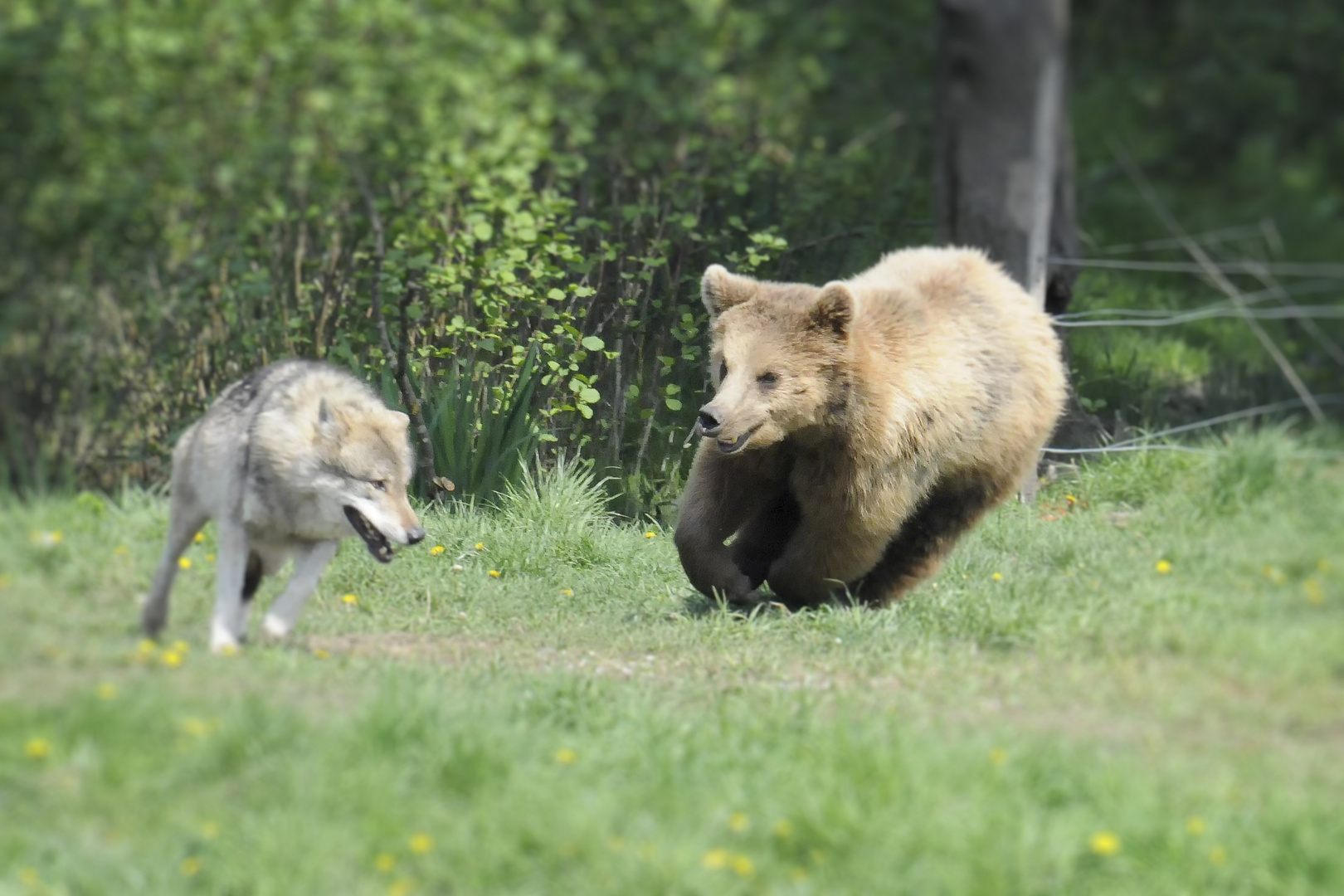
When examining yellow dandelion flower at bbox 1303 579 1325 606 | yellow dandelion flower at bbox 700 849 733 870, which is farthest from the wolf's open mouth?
yellow dandelion flower at bbox 1303 579 1325 606

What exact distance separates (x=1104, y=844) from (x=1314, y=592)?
4.83 ft

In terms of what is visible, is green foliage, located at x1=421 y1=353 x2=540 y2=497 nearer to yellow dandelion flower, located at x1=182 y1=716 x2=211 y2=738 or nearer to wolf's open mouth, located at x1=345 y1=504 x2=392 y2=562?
wolf's open mouth, located at x1=345 y1=504 x2=392 y2=562

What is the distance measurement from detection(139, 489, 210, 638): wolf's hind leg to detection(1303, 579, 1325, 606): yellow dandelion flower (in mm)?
3454

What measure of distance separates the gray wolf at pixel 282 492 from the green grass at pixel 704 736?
112 millimetres

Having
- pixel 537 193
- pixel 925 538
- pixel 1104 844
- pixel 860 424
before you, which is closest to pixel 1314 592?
pixel 1104 844

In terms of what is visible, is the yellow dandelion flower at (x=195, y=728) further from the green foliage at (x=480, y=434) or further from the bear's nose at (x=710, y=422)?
the green foliage at (x=480, y=434)

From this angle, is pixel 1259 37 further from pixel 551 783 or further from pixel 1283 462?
pixel 551 783

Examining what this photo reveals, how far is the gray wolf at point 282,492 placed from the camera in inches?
185

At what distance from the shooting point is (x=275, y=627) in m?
4.77

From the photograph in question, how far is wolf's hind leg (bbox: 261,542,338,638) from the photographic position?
4.78 meters

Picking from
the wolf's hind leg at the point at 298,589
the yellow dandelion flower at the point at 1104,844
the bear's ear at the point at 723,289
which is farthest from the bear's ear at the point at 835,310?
the yellow dandelion flower at the point at 1104,844

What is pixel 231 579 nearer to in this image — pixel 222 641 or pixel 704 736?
pixel 222 641

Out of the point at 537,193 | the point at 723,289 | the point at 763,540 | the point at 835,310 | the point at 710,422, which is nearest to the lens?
the point at 710,422

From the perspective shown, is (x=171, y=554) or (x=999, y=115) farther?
(x=999, y=115)
